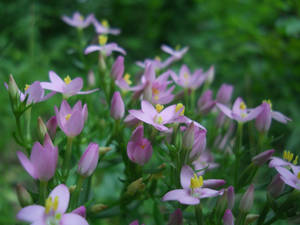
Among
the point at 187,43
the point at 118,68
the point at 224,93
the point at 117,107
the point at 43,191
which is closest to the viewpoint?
the point at 43,191

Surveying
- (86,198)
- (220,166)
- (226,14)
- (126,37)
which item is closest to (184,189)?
(86,198)

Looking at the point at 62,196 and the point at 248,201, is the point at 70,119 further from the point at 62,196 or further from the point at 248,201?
the point at 248,201

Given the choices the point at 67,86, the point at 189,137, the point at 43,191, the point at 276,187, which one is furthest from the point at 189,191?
the point at 67,86

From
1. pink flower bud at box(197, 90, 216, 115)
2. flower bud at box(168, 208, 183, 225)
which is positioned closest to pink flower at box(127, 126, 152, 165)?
flower bud at box(168, 208, 183, 225)

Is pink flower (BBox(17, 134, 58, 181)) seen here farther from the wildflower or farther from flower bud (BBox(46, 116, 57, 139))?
the wildflower

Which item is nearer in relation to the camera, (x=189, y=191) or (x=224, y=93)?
(x=189, y=191)
